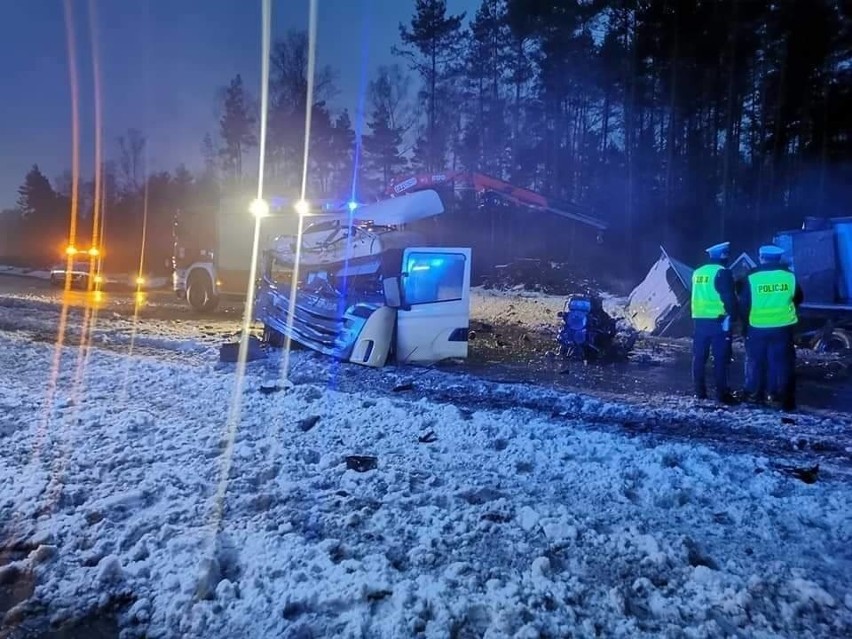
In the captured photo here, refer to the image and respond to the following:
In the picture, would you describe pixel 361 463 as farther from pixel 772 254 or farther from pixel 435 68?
pixel 435 68

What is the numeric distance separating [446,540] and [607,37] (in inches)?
1148

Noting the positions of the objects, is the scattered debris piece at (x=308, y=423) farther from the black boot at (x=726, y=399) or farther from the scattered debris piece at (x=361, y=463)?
the black boot at (x=726, y=399)

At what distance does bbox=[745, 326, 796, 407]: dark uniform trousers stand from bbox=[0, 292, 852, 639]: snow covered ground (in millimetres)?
527

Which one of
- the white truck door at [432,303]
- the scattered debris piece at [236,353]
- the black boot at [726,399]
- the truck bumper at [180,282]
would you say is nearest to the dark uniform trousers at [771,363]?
the black boot at [726,399]

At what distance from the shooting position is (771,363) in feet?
23.7

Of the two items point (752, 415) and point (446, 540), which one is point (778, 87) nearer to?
point (752, 415)

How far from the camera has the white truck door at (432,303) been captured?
30.3 ft

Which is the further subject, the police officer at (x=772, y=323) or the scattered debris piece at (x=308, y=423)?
the police officer at (x=772, y=323)

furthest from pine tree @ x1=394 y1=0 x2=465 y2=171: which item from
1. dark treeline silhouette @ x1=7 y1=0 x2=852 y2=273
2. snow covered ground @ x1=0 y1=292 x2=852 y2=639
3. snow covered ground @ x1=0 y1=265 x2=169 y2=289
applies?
snow covered ground @ x1=0 y1=292 x2=852 y2=639

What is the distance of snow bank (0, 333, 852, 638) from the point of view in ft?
9.96

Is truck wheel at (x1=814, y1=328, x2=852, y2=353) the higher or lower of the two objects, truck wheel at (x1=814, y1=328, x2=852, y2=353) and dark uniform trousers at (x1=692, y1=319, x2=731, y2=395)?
the higher

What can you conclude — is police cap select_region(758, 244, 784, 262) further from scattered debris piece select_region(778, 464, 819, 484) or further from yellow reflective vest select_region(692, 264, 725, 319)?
scattered debris piece select_region(778, 464, 819, 484)

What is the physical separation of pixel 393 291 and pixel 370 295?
818mm

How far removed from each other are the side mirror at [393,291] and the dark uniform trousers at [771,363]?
4.49 metres
